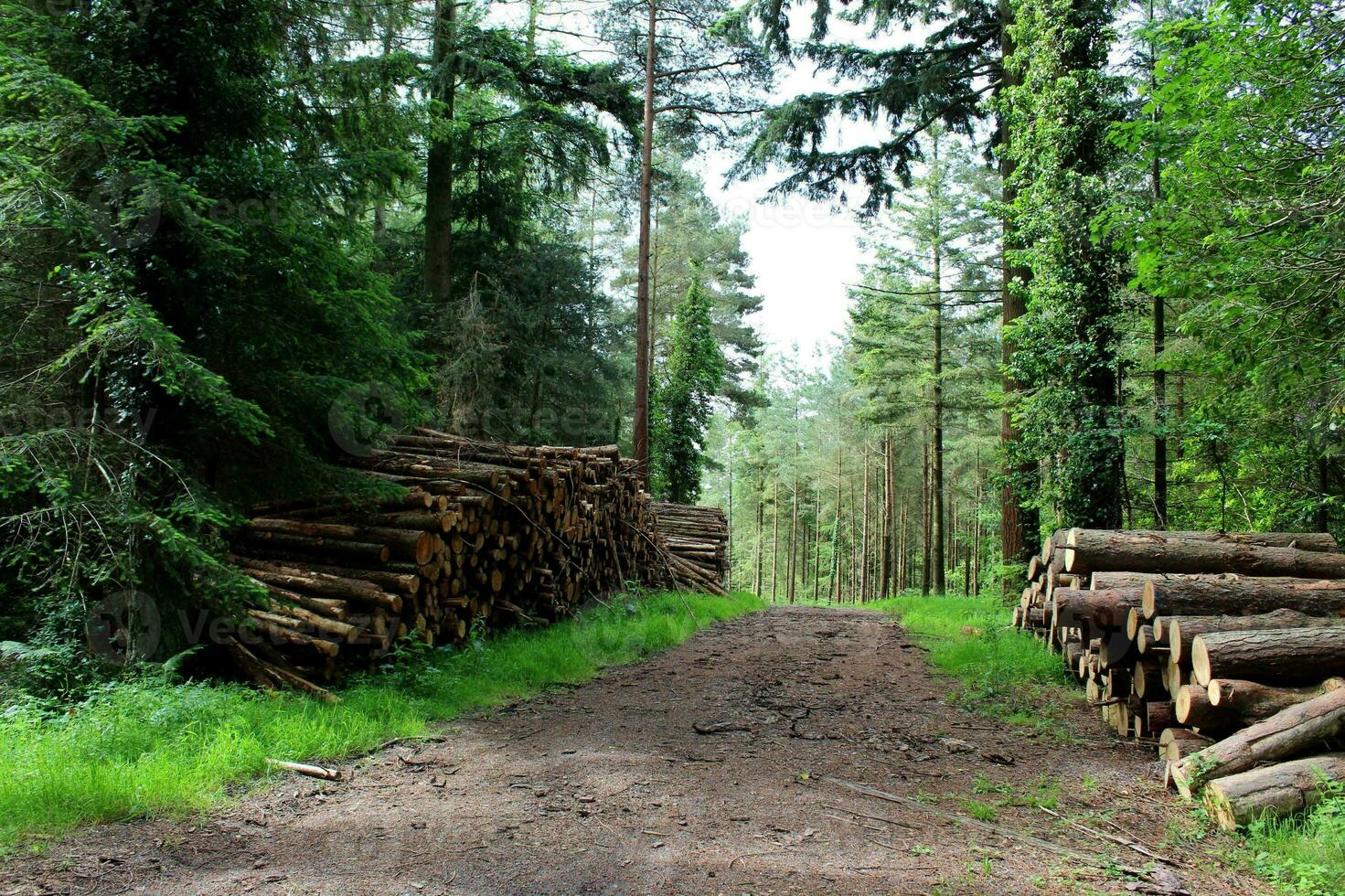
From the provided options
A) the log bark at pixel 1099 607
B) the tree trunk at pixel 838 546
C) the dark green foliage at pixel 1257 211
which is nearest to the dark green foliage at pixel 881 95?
the dark green foliage at pixel 1257 211

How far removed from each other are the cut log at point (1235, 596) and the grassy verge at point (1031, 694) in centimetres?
135

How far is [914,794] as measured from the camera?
445 centimetres

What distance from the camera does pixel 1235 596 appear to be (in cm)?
584

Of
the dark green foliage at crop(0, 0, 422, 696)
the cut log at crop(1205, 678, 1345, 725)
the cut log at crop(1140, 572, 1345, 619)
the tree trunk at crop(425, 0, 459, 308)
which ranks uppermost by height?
the tree trunk at crop(425, 0, 459, 308)

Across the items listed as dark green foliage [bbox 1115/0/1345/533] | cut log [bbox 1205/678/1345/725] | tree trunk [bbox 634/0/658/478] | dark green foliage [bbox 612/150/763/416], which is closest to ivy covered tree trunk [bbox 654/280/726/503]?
dark green foliage [bbox 612/150/763/416]

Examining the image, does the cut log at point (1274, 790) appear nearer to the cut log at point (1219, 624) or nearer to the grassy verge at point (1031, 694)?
the grassy verge at point (1031, 694)

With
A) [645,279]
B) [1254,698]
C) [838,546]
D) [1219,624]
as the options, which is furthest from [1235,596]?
[838,546]

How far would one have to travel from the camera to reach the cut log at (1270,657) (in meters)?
4.78

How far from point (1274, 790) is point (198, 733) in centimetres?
603

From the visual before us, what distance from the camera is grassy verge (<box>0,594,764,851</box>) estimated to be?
368cm

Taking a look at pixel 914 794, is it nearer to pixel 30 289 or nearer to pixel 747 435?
pixel 30 289

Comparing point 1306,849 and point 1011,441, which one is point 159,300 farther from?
point 1011,441

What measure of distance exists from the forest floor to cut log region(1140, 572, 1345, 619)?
111 centimetres

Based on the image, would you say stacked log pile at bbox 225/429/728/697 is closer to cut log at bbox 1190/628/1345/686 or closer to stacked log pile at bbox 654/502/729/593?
stacked log pile at bbox 654/502/729/593
